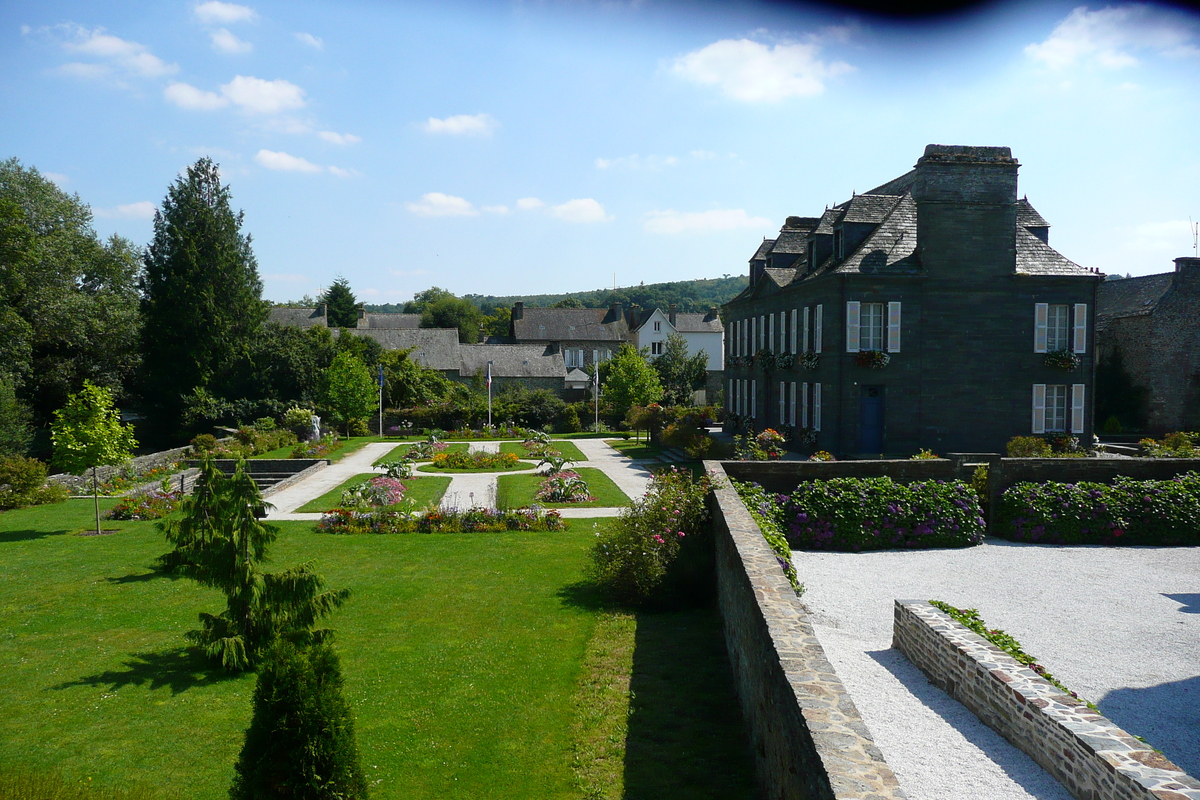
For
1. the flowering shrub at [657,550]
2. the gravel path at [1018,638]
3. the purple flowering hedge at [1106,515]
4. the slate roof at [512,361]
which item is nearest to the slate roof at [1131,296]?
the purple flowering hedge at [1106,515]

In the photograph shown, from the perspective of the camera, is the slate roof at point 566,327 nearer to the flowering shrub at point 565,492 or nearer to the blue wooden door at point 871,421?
the blue wooden door at point 871,421

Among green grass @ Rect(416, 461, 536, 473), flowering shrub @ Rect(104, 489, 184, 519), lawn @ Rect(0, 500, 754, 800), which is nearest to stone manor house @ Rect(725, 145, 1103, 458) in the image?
green grass @ Rect(416, 461, 536, 473)

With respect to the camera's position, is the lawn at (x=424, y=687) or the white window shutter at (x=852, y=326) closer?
the lawn at (x=424, y=687)

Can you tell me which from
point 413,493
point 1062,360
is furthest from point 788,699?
point 1062,360

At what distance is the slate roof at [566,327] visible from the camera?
232 feet

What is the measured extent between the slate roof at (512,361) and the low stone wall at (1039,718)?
47.5 meters

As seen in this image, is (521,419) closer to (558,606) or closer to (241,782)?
(558,606)

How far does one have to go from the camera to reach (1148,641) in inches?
382

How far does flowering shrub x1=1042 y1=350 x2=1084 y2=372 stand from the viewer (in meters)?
24.8

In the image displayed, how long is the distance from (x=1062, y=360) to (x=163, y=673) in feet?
83.4

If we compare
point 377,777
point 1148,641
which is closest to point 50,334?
point 377,777

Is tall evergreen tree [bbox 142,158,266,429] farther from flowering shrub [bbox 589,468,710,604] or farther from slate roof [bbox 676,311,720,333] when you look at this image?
slate roof [bbox 676,311,720,333]

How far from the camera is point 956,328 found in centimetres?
2505

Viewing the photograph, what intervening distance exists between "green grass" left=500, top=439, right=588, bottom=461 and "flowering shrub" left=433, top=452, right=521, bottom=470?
2216 mm
